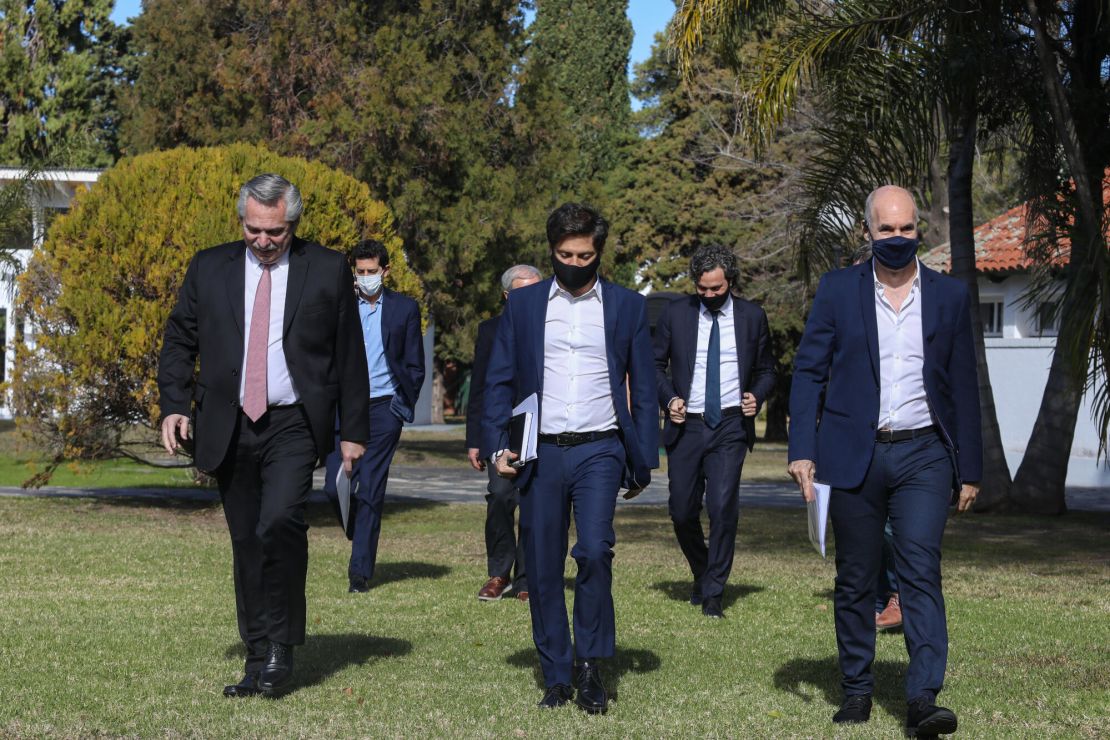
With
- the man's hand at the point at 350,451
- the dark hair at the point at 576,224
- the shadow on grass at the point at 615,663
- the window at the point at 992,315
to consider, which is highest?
the window at the point at 992,315

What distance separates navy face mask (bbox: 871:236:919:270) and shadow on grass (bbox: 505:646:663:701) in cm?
220

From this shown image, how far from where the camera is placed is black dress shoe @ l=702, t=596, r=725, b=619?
9.30 metres

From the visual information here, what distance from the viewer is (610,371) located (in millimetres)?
6676

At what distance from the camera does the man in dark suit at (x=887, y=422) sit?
6105 millimetres

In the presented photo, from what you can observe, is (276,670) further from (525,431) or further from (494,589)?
(494,589)

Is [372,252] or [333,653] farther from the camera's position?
[372,252]

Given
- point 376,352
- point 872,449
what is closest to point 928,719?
point 872,449

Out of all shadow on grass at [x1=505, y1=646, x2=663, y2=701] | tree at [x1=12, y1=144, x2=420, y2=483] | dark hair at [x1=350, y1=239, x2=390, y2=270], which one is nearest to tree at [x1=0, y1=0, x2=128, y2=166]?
tree at [x1=12, y1=144, x2=420, y2=483]

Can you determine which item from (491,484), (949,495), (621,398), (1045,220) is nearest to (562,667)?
(621,398)

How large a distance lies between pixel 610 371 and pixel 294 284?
139 cm

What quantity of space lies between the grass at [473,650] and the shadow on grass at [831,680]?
2 cm

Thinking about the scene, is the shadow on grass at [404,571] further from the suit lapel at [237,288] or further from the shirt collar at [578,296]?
the shirt collar at [578,296]

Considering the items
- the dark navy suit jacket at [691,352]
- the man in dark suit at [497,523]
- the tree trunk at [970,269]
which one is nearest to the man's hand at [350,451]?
the man in dark suit at [497,523]

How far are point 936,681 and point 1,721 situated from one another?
3.49m
